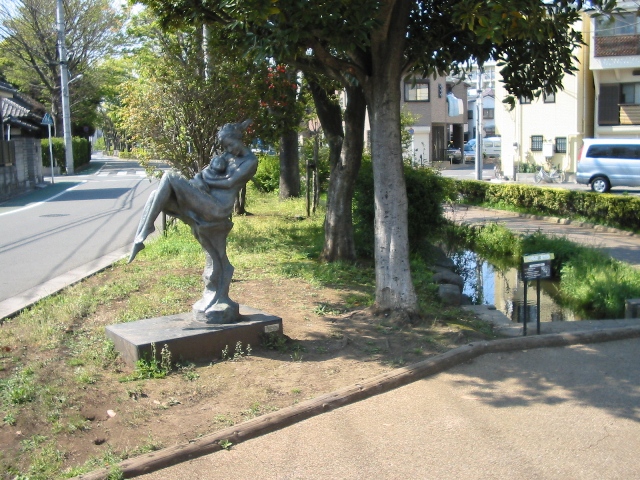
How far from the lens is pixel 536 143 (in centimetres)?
3706

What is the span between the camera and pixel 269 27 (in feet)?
25.6

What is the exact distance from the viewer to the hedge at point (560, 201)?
17656 mm

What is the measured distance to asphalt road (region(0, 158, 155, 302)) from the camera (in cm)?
1171

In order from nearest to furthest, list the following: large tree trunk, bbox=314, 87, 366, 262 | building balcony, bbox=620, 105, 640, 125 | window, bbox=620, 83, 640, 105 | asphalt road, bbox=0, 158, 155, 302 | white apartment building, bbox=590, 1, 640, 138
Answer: large tree trunk, bbox=314, 87, 366, 262
asphalt road, bbox=0, 158, 155, 302
white apartment building, bbox=590, 1, 640, 138
building balcony, bbox=620, 105, 640, 125
window, bbox=620, 83, 640, 105

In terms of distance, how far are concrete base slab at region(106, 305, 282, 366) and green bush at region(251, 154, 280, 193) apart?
62.9 feet

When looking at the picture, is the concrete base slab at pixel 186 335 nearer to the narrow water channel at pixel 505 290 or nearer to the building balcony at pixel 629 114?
the narrow water channel at pixel 505 290

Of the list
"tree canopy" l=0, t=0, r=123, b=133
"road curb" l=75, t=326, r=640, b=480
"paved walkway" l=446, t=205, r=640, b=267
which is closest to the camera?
"road curb" l=75, t=326, r=640, b=480

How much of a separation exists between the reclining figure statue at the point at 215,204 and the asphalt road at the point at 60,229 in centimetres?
427

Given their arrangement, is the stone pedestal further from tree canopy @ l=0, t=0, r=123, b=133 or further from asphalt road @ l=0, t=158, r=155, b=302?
tree canopy @ l=0, t=0, r=123, b=133

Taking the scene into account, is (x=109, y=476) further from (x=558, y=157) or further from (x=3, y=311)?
(x=558, y=157)

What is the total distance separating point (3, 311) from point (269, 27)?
4484mm

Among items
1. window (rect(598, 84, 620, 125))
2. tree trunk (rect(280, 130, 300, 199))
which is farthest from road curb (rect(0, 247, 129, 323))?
window (rect(598, 84, 620, 125))

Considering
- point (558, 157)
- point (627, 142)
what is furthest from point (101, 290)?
point (558, 157)

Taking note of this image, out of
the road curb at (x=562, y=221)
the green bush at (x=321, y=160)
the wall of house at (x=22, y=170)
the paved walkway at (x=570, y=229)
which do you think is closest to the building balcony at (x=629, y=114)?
the road curb at (x=562, y=221)
